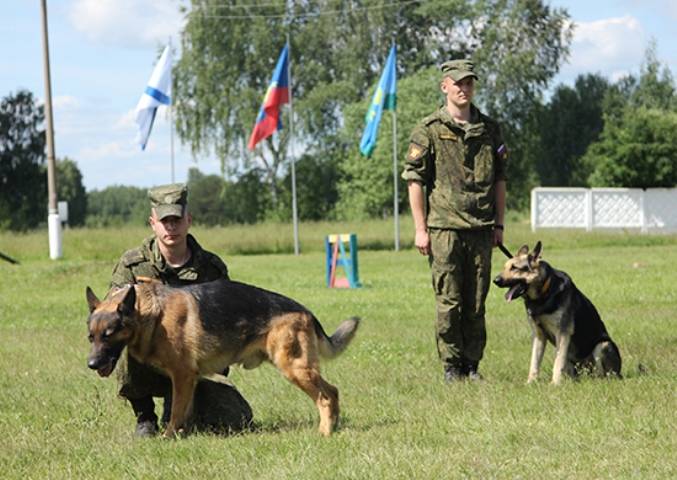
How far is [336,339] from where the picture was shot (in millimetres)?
6590

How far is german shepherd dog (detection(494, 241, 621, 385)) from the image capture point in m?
8.30

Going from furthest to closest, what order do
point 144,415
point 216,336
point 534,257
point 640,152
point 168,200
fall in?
point 640,152, point 534,257, point 144,415, point 168,200, point 216,336

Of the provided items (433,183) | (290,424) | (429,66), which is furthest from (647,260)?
(429,66)

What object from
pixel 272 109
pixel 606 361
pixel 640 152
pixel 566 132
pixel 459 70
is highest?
pixel 566 132

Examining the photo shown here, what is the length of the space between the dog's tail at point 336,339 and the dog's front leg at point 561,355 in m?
2.22

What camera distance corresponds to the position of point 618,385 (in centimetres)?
761

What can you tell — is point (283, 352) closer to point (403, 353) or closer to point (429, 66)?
point (403, 353)

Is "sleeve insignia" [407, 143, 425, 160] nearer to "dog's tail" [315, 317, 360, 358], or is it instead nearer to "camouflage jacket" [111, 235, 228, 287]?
"dog's tail" [315, 317, 360, 358]

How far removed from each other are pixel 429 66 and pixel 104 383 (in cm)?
4929

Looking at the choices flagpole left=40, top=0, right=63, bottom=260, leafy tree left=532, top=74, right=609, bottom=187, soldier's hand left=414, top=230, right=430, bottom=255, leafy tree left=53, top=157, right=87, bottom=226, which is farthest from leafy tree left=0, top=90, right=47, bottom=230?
soldier's hand left=414, top=230, right=430, bottom=255

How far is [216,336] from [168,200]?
0.92m

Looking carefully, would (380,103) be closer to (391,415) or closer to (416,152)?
(416,152)

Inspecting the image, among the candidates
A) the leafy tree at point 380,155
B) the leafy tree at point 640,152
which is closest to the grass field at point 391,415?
the leafy tree at point 640,152

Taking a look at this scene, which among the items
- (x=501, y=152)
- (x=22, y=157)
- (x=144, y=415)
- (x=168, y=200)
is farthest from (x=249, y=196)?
(x=168, y=200)
